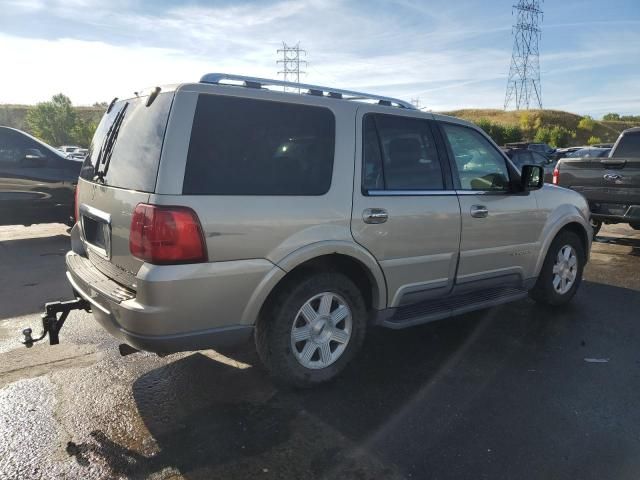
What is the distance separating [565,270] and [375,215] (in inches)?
110

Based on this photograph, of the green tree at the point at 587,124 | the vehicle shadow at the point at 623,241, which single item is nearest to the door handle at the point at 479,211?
the vehicle shadow at the point at 623,241

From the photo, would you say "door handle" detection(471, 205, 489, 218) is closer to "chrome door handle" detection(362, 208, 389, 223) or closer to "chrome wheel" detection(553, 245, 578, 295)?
"chrome door handle" detection(362, 208, 389, 223)

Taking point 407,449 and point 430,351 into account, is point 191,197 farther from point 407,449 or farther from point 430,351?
point 430,351

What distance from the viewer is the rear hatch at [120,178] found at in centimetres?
298

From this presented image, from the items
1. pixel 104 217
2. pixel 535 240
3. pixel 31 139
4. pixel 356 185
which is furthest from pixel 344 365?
pixel 31 139

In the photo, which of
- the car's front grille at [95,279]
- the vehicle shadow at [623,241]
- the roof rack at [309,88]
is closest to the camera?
the car's front grille at [95,279]

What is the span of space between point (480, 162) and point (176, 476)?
3387mm

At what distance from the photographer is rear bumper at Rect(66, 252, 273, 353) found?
281 centimetres

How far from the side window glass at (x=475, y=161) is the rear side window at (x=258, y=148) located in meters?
1.30

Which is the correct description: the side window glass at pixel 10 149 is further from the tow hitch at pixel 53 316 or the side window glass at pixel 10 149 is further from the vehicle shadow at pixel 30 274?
the tow hitch at pixel 53 316

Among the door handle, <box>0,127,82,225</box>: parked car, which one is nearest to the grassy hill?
<box>0,127,82,225</box>: parked car

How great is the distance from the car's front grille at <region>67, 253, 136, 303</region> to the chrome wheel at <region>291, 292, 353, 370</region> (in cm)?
106

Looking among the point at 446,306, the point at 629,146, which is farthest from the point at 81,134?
the point at 446,306

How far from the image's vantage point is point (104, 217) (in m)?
3.30
